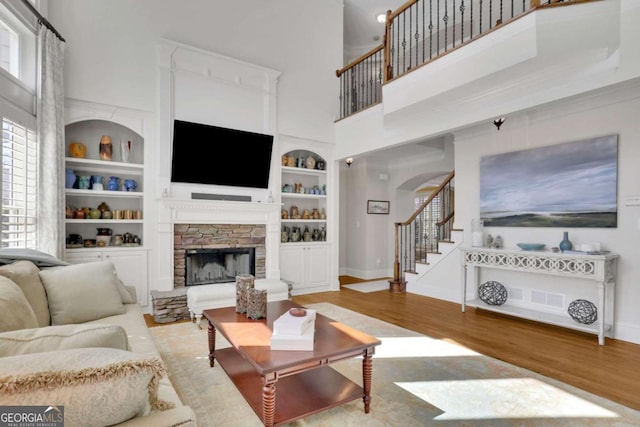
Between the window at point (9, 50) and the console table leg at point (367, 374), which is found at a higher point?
the window at point (9, 50)

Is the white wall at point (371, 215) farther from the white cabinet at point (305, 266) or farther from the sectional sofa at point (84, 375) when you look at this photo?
the sectional sofa at point (84, 375)

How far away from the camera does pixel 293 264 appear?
5.79 metres

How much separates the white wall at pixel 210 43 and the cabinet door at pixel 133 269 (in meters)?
1.99

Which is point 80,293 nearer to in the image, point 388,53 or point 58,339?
point 58,339

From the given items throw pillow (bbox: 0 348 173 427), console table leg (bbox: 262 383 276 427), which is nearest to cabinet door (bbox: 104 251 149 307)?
console table leg (bbox: 262 383 276 427)

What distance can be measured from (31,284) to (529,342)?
4358 mm

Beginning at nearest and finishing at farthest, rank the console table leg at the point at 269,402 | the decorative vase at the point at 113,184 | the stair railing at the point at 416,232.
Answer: the console table leg at the point at 269,402
the decorative vase at the point at 113,184
the stair railing at the point at 416,232

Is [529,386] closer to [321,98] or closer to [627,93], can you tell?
[627,93]

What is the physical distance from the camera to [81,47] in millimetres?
4184

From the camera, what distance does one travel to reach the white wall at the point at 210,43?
4.21 meters

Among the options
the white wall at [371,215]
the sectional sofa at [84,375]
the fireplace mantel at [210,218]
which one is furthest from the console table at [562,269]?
the sectional sofa at [84,375]

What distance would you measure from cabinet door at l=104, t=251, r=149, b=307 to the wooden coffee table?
2.44 meters

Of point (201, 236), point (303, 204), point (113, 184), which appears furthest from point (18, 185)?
point (303, 204)

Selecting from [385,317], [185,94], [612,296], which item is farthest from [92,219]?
[612,296]
